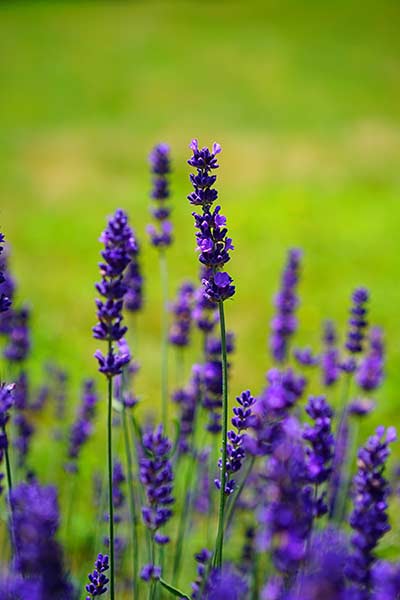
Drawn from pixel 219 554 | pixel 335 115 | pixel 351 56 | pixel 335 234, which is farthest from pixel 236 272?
pixel 351 56

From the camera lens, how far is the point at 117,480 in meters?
2.42

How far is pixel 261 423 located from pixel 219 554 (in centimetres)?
36

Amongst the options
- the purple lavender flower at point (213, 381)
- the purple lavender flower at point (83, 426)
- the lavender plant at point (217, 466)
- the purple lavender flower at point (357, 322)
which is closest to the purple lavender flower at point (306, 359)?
the lavender plant at point (217, 466)

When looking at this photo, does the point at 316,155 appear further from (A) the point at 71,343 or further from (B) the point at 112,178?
(A) the point at 71,343

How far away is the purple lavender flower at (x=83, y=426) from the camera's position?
2750 millimetres

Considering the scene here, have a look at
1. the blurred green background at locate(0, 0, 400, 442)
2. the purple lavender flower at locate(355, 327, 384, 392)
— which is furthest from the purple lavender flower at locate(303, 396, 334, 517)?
the blurred green background at locate(0, 0, 400, 442)

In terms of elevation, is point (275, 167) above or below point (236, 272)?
above

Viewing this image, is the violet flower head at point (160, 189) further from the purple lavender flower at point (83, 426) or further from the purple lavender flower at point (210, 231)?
the purple lavender flower at point (210, 231)

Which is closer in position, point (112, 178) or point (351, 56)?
point (112, 178)

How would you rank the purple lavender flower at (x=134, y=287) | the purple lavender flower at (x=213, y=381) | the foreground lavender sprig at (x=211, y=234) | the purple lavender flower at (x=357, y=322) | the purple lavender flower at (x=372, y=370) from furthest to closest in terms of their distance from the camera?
the purple lavender flower at (x=372, y=370) → the purple lavender flower at (x=134, y=287) → the purple lavender flower at (x=357, y=322) → the purple lavender flower at (x=213, y=381) → the foreground lavender sprig at (x=211, y=234)

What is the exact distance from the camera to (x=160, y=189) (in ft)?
8.07

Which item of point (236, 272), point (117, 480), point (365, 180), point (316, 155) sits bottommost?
point (117, 480)

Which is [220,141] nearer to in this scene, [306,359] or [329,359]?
[329,359]

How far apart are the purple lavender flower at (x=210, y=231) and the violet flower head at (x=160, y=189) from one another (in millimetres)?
1039
